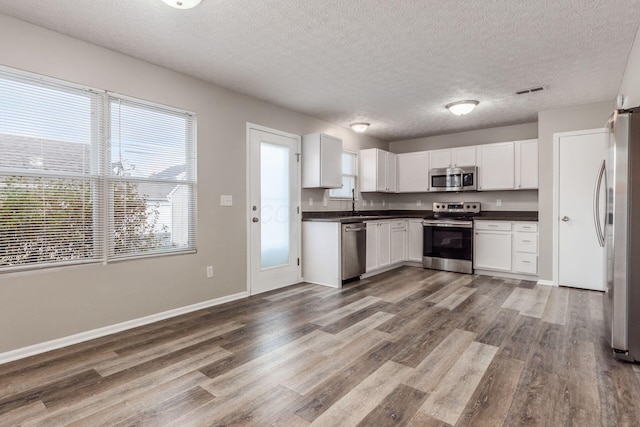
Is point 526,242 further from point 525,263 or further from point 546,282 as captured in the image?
point 546,282

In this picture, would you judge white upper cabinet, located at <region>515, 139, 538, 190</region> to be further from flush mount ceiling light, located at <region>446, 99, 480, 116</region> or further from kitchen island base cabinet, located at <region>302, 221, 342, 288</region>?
kitchen island base cabinet, located at <region>302, 221, 342, 288</region>

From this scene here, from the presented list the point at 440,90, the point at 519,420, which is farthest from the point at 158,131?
the point at 519,420

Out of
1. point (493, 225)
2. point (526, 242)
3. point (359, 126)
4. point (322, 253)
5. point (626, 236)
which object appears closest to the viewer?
point (626, 236)

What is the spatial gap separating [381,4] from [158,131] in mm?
2267

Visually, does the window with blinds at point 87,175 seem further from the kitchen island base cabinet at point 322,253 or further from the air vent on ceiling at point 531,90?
the air vent on ceiling at point 531,90

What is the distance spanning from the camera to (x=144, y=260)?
120 inches

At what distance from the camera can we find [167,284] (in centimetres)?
322

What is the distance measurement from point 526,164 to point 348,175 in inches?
107

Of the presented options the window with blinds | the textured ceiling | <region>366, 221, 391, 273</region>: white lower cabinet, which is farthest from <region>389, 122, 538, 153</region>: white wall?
the window with blinds

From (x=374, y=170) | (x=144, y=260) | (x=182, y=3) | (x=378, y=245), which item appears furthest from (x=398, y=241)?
(x=182, y=3)

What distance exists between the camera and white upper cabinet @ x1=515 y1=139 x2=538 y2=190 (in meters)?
4.93

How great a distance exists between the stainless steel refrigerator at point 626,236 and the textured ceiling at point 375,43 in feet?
2.83

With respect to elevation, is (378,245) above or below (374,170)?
below

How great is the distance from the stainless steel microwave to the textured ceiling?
1533 millimetres
